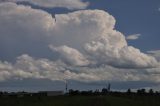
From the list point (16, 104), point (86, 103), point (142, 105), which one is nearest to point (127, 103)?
point (142, 105)

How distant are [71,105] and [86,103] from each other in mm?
4631

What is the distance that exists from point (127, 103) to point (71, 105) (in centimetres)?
1835

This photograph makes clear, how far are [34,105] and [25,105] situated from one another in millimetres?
3562

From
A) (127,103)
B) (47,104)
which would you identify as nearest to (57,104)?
(47,104)

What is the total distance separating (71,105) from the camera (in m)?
136

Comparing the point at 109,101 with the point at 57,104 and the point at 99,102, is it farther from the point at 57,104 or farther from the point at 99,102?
the point at 57,104

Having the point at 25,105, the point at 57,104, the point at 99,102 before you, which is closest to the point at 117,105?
the point at 99,102

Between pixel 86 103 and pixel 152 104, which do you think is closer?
pixel 86 103

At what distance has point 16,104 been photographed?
142125 mm

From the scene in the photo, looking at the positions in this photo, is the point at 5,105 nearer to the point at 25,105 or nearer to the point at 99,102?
the point at 25,105

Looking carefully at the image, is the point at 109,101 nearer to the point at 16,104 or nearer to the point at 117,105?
the point at 117,105

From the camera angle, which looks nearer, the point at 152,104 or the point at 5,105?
the point at 5,105

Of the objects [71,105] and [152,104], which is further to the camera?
[152,104]

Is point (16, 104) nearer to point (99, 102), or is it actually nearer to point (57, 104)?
point (57, 104)
